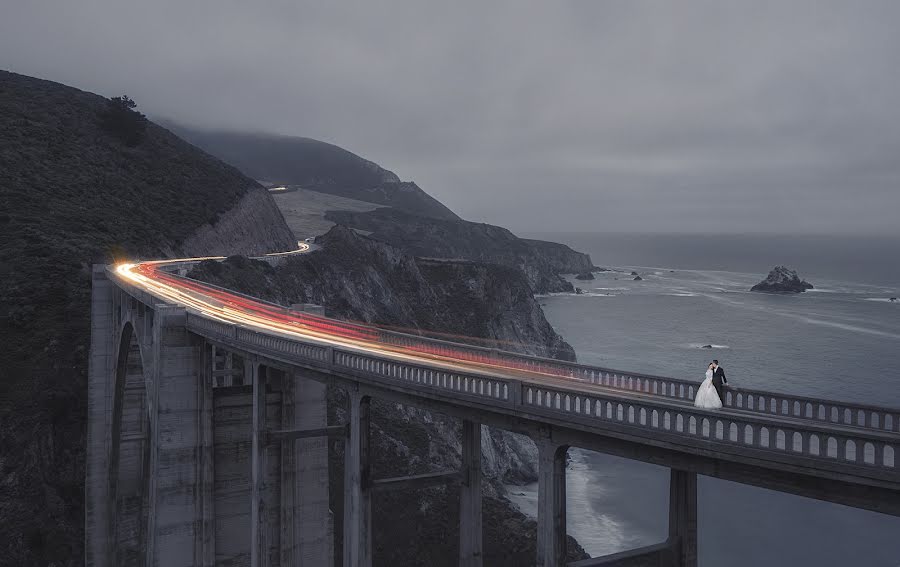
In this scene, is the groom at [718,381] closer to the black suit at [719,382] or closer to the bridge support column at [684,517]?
the black suit at [719,382]

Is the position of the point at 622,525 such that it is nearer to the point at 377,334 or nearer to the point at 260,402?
the point at 377,334

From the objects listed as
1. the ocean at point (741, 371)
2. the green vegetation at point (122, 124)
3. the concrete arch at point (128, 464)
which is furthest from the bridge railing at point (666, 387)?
the green vegetation at point (122, 124)

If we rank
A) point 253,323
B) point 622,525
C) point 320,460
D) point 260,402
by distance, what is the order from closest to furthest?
point 260,402
point 320,460
point 253,323
point 622,525

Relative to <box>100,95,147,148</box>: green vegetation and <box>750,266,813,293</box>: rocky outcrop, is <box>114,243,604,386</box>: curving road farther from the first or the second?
<box>750,266,813,293</box>: rocky outcrop

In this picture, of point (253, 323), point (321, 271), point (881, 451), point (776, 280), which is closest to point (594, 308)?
point (776, 280)

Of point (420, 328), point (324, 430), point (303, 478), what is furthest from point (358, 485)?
point (420, 328)

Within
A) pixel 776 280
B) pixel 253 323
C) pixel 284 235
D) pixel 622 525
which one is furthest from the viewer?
pixel 776 280

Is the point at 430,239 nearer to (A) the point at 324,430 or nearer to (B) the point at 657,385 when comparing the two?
(A) the point at 324,430
